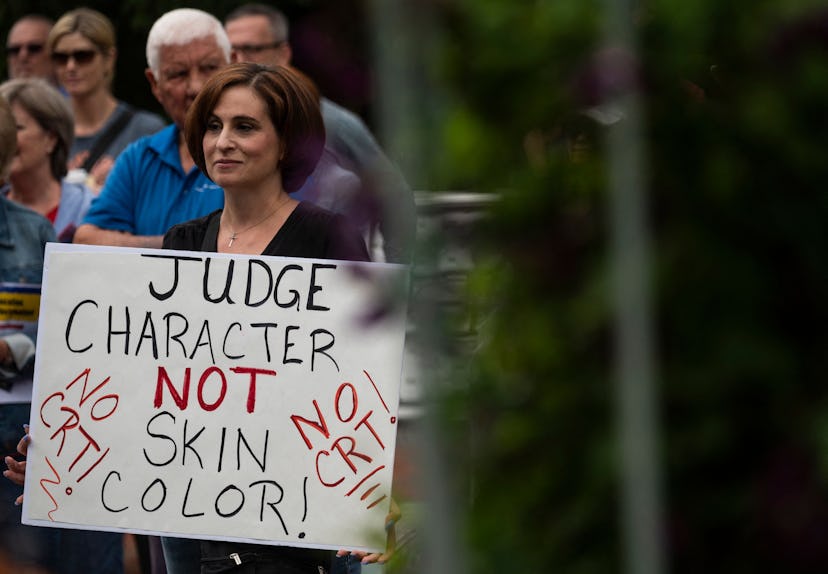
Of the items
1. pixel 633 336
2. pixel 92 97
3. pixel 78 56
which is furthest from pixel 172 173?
pixel 633 336

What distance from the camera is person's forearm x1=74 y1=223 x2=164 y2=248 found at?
5141mm

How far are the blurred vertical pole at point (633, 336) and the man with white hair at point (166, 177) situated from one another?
3.80 m

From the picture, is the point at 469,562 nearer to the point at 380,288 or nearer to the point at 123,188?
the point at 380,288

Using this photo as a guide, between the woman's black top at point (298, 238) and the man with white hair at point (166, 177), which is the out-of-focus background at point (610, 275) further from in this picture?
the man with white hair at point (166, 177)

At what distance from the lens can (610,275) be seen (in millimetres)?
1501

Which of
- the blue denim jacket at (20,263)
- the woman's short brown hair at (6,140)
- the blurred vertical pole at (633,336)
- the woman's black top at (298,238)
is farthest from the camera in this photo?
the woman's short brown hair at (6,140)

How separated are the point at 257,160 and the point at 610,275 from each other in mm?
Result: 2857

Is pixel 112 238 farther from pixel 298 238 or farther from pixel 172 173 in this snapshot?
pixel 298 238

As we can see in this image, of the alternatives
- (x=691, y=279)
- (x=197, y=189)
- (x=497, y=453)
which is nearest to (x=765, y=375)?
(x=691, y=279)

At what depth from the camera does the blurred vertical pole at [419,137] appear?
143 centimetres

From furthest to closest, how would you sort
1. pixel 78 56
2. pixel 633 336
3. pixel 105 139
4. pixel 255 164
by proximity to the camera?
pixel 78 56 < pixel 105 139 < pixel 255 164 < pixel 633 336

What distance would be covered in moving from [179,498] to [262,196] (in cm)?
83

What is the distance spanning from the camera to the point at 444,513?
1.45 meters

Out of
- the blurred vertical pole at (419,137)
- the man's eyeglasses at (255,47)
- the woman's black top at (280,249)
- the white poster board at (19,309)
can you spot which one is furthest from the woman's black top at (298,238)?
the blurred vertical pole at (419,137)
